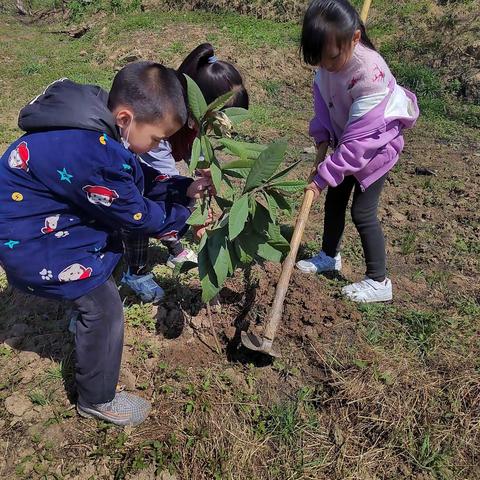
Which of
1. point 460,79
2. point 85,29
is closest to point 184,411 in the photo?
point 460,79

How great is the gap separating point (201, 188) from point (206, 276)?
37 cm

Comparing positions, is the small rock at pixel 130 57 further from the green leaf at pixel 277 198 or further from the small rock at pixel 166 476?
the small rock at pixel 166 476

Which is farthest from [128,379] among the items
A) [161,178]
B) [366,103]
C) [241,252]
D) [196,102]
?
[366,103]

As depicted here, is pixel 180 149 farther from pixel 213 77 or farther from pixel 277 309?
pixel 277 309

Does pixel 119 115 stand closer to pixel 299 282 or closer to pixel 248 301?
pixel 248 301

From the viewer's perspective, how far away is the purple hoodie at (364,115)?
210 cm

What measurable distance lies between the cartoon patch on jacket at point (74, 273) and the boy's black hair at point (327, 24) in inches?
50.3

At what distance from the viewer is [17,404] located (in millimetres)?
2023

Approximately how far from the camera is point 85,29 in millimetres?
9555

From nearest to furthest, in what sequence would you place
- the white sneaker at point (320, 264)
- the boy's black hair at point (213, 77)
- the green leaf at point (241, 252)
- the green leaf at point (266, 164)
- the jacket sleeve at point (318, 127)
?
the green leaf at point (266, 164) < the green leaf at point (241, 252) < the boy's black hair at point (213, 77) < the jacket sleeve at point (318, 127) < the white sneaker at point (320, 264)

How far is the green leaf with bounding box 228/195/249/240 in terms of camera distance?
1.64 m

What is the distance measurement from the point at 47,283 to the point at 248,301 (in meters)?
1.12

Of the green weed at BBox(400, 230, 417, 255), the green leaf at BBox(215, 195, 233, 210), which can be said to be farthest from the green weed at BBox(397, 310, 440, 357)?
the green leaf at BBox(215, 195, 233, 210)

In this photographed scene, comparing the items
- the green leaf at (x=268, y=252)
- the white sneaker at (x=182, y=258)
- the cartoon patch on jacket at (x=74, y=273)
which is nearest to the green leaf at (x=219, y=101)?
the green leaf at (x=268, y=252)
